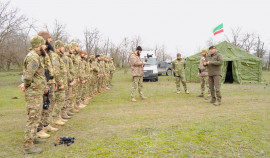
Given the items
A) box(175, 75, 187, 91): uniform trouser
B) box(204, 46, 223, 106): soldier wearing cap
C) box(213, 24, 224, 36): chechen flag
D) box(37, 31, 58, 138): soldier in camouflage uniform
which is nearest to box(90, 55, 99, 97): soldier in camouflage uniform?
box(175, 75, 187, 91): uniform trouser

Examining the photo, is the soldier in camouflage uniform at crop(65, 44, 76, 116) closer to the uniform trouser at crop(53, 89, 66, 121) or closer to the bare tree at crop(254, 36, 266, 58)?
the uniform trouser at crop(53, 89, 66, 121)

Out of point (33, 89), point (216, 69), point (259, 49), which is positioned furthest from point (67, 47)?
point (259, 49)

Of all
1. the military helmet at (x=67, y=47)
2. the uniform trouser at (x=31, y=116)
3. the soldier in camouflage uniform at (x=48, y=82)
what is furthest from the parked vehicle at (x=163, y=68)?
the uniform trouser at (x=31, y=116)

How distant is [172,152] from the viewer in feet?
10.7

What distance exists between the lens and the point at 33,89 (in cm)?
354

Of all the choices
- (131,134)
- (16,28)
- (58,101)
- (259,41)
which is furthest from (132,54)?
(259,41)

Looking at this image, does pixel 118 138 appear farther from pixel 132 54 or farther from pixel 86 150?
pixel 132 54

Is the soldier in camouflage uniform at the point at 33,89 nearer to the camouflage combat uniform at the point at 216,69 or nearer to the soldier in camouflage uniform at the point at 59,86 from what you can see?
the soldier in camouflage uniform at the point at 59,86

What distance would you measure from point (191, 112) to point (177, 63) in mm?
4668

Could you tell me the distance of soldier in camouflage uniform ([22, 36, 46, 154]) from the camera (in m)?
3.44

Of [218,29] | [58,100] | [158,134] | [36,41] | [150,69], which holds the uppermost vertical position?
[218,29]

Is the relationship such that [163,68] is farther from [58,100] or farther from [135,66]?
[58,100]

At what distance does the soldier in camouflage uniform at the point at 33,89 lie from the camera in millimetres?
3443

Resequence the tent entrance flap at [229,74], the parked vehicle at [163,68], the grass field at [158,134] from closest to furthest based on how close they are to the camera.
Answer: the grass field at [158,134], the tent entrance flap at [229,74], the parked vehicle at [163,68]
